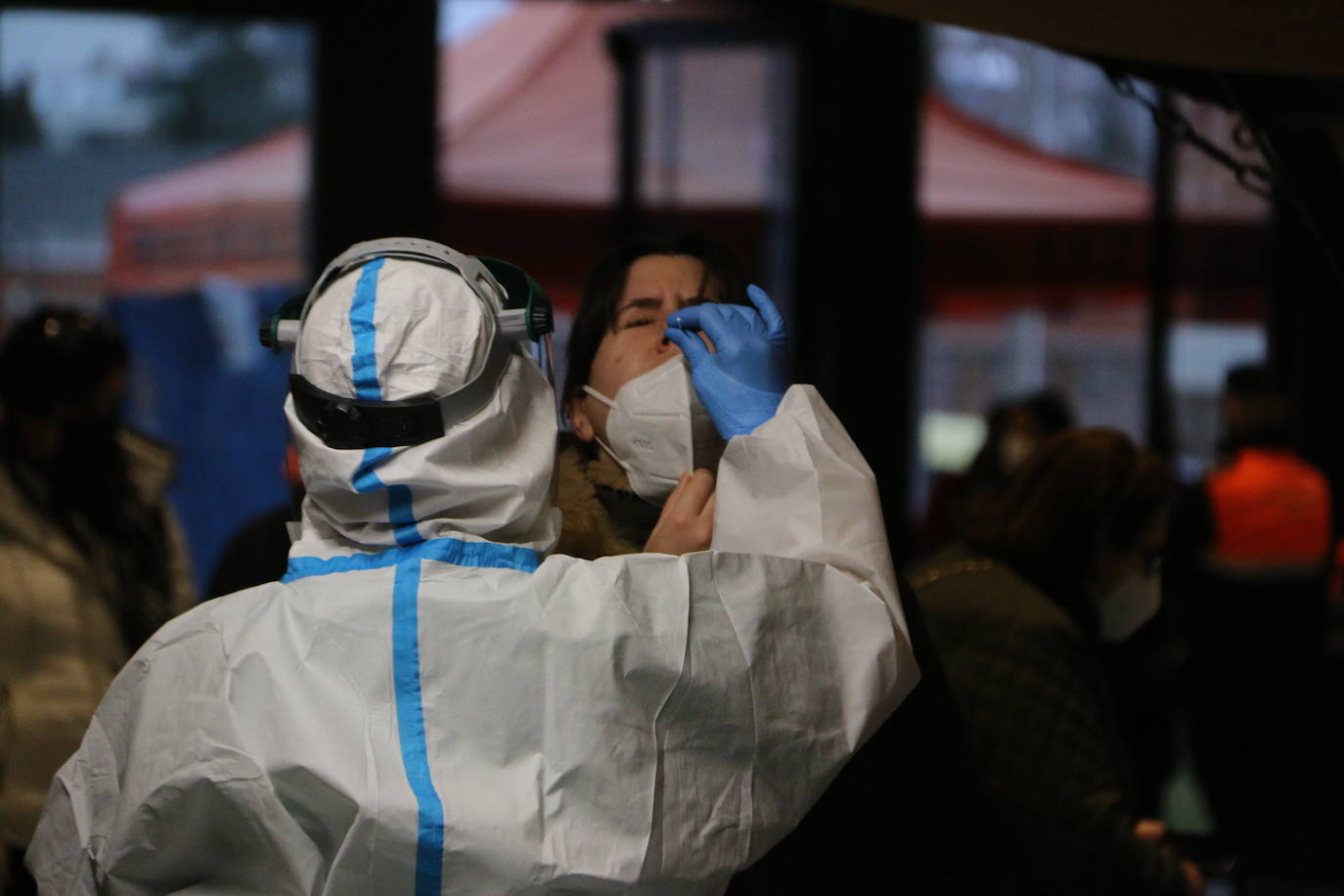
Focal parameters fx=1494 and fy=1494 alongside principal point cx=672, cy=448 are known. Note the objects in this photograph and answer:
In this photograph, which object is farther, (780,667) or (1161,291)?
(1161,291)

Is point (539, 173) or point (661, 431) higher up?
point (539, 173)

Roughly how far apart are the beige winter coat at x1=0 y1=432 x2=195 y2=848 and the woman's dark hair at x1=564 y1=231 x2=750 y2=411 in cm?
120

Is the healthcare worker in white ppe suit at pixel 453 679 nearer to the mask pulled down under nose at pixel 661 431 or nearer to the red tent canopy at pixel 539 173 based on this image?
the mask pulled down under nose at pixel 661 431

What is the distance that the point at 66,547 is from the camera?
2680 millimetres

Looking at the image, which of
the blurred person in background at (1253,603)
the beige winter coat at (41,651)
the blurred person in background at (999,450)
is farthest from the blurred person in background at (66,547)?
the blurred person in background at (1253,603)

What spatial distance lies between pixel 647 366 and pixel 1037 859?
0.96 meters

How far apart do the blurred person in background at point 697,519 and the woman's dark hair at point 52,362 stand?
4.60ft

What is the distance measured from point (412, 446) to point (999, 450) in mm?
3543

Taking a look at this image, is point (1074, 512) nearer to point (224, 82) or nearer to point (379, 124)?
point (379, 124)

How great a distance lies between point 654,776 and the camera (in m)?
1.26

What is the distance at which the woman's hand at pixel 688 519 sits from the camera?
1.55 meters

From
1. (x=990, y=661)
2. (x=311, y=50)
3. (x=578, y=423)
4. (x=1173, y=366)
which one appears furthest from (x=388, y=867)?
(x=1173, y=366)

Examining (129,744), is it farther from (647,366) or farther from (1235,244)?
(1235,244)

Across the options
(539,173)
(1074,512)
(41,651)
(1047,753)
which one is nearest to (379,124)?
(539,173)
